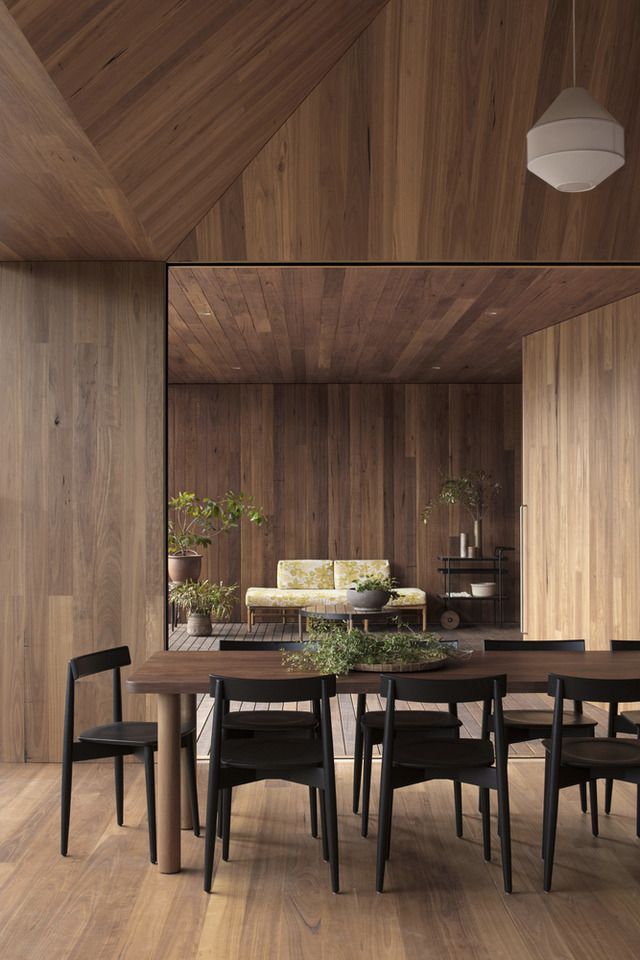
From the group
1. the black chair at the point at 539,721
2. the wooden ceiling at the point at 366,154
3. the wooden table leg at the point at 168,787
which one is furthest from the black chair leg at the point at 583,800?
the wooden ceiling at the point at 366,154

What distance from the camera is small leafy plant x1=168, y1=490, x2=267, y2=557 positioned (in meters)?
9.87

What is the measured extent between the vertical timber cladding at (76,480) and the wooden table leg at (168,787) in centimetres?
158

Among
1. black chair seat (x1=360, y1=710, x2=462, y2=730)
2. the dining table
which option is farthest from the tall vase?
black chair seat (x1=360, y1=710, x2=462, y2=730)

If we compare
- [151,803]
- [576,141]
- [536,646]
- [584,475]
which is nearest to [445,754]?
[536,646]

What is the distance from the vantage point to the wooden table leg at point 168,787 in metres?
3.44

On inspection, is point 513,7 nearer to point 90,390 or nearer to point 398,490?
point 90,390

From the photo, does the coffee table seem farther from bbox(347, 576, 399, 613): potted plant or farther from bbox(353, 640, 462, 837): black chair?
bbox(353, 640, 462, 837): black chair

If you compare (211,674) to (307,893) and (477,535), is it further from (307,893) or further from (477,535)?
(477,535)

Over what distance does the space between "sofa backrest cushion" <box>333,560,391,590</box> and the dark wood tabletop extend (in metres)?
6.30

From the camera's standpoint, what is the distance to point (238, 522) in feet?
35.5

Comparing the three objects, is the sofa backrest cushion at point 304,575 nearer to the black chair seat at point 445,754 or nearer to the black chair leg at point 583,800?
the black chair leg at point 583,800

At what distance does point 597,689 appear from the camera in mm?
3219

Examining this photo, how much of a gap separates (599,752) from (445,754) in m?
0.57

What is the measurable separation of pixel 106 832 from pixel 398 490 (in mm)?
7273
